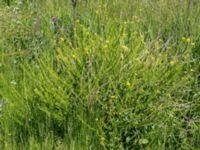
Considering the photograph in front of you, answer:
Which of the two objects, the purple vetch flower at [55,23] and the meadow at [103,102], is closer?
the meadow at [103,102]

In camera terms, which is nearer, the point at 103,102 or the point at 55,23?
the point at 103,102

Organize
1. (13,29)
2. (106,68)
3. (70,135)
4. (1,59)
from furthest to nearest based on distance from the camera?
(13,29) < (1,59) < (106,68) < (70,135)

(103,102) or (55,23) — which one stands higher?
(55,23)

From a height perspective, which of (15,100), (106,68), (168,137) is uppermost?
(106,68)

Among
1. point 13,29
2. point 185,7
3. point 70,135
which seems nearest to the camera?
point 70,135

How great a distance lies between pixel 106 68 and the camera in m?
2.74

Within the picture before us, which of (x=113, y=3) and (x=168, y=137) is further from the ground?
(x=113, y=3)

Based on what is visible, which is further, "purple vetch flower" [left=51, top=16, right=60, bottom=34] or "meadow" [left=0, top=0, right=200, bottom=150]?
"purple vetch flower" [left=51, top=16, right=60, bottom=34]

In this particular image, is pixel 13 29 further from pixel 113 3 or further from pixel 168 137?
pixel 168 137

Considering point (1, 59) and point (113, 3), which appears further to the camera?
point (113, 3)

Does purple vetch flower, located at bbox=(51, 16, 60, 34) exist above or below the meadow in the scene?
above

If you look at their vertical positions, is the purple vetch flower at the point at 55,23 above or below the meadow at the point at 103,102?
above

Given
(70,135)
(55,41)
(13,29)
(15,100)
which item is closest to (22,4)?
(13,29)

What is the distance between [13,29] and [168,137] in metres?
1.77
